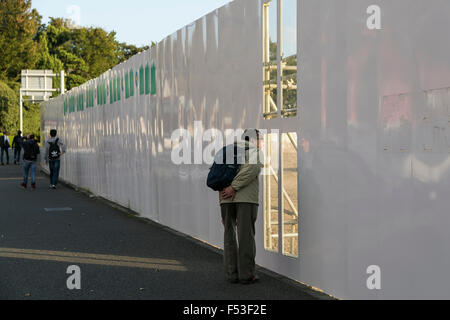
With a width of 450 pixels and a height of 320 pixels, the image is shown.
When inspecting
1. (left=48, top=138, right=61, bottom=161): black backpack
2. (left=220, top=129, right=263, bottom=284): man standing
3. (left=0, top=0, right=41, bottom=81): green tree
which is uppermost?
(left=0, top=0, right=41, bottom=81): green tree

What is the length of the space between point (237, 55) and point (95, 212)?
22.9 feet

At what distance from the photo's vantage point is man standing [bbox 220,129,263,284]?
24.3 ft

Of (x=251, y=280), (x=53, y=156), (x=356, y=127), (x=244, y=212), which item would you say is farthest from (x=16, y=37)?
(x=356, y=127)

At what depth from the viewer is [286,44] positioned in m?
7.86

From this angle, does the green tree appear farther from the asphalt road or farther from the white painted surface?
the white painted surface

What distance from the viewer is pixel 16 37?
249ft

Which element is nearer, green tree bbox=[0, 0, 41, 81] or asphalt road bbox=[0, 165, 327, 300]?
asphalt road bbox=[0, 165, 327, 300]

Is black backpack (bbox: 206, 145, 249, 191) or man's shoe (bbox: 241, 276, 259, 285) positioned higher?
black backpack (bbox: 206, 145, 249, 191)

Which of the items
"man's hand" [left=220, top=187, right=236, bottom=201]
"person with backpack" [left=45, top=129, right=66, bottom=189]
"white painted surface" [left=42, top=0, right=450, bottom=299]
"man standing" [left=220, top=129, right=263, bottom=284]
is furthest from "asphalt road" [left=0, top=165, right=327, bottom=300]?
"person with backpack" [left=45, top=129, right=66, bottom=189]

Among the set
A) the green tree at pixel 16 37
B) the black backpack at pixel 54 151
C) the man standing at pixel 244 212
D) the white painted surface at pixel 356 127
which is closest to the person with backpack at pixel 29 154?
the black backpack at pixel 54 151

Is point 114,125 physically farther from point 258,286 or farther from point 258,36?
point 258,286

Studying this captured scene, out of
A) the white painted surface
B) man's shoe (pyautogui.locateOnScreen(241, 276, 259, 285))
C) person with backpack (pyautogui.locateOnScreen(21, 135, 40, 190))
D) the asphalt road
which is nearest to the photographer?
the white painted surface

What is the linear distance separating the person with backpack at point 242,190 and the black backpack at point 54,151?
15.3m

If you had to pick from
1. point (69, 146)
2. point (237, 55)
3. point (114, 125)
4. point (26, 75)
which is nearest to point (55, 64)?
point (26, 75)
